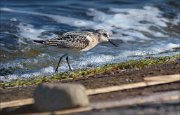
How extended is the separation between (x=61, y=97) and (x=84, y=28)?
39.0 ft

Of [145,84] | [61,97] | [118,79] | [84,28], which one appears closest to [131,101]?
[61,97]

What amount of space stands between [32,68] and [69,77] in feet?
12.5

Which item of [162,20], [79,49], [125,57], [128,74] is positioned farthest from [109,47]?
[128,74]

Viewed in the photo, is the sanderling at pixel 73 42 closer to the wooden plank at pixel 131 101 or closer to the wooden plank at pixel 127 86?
the wooden plank at pixel 127 86

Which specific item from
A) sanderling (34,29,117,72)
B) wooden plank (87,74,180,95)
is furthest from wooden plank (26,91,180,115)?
sanderling (34,29,117,72)

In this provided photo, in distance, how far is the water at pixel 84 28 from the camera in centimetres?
1329

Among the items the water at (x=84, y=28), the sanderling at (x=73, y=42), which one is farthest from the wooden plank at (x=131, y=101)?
the water at (x=84, y=28)

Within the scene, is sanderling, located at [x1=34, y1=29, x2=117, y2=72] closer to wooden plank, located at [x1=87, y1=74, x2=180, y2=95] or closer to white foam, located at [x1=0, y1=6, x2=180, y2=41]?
wooden plank, located at [x1=87, y1=74, x2=180, y2=95]

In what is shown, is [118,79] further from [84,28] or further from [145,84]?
[84,28]

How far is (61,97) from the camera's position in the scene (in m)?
6.37

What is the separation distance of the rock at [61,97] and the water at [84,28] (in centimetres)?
507

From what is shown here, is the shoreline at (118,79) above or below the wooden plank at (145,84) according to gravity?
below

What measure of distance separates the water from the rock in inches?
200

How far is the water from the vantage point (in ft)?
43.6
